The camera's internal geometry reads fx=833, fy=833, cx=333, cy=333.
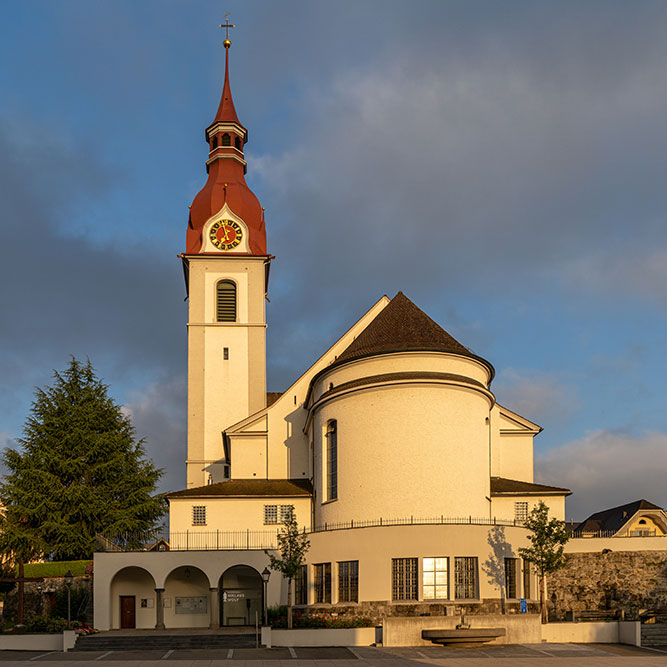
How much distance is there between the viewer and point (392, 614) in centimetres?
3172

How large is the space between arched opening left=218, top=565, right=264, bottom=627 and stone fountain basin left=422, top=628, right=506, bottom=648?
41.1 ft

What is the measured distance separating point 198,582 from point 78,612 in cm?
584

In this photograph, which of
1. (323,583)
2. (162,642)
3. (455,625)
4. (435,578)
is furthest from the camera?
(323,583)

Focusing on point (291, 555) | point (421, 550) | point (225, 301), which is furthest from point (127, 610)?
point (225, 301)

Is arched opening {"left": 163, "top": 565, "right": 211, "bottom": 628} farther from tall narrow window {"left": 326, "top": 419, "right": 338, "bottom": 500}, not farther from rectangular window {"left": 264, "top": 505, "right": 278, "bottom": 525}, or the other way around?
tall narrow window {"left": 326, "top": 419, "right": 338, "bottom": 500}

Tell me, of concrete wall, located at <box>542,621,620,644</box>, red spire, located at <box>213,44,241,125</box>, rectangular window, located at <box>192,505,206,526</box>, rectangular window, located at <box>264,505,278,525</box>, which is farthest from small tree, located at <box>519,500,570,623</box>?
red spire, located at <box>213,44,241,125</box>

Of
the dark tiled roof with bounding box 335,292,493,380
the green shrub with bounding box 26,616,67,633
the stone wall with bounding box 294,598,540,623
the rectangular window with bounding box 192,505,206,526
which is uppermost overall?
the dark tiled roof with bounding box 335,292,493,380

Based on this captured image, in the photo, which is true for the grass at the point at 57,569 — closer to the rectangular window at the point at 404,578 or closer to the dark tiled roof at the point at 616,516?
the rectangular window at the point at 404,578

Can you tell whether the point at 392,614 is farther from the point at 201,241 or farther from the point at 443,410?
the point at 201,241

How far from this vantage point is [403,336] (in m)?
37.0

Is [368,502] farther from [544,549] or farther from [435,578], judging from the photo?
[544,549]

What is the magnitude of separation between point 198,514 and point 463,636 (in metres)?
16.5

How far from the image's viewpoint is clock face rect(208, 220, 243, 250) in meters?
57.1

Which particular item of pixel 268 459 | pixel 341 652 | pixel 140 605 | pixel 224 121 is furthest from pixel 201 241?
pixel 341 652
